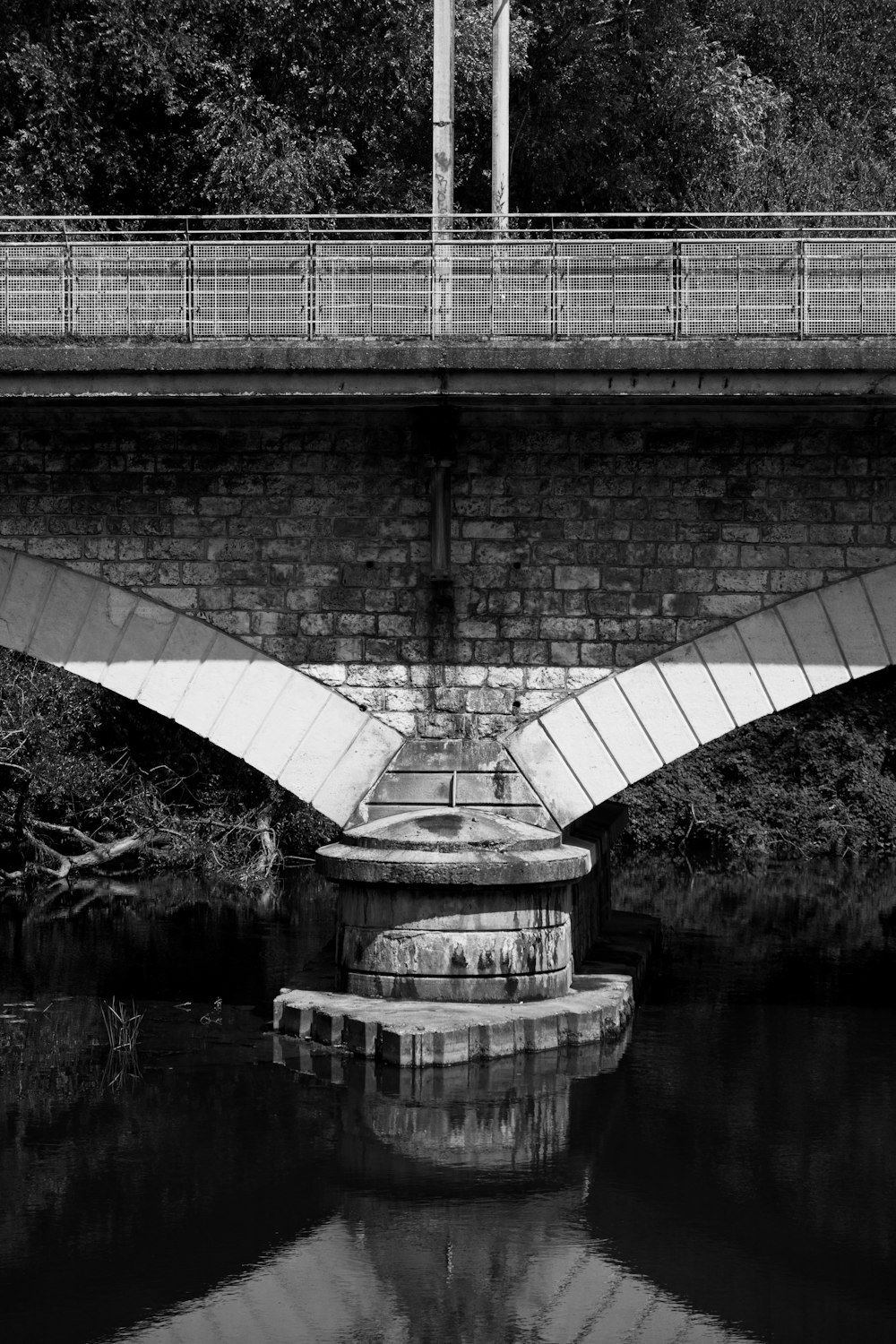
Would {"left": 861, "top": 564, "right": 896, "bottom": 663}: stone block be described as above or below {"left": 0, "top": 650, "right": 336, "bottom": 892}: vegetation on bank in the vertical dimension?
above

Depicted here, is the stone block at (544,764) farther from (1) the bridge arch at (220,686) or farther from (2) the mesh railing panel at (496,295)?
(2) the mesh railing panel at (496,295)

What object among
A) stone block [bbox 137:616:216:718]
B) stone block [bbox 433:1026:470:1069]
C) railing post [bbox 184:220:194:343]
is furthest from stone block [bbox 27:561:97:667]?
stone block [bbox 433:1026:470:1069]

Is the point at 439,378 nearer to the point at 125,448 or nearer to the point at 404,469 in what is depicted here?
the point at 404,469

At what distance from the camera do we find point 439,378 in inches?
420

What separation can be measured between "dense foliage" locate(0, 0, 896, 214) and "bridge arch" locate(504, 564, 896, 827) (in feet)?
30.6

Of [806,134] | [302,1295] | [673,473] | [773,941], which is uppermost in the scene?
[806,134]

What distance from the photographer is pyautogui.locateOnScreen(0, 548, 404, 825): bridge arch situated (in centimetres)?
1127

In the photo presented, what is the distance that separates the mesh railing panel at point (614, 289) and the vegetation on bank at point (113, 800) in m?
10.4

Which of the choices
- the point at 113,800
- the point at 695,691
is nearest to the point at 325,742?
the point at 695,691

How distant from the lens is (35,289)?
11086 mm

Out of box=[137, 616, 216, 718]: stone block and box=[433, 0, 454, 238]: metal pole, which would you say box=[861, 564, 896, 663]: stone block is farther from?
box=[137, 616, 216, 718]: stone block

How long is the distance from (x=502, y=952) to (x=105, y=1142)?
2.69 meters

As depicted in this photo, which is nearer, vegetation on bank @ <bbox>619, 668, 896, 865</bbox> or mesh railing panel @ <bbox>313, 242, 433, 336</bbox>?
mesh railing panel @ <bbox>313, 242, 433, 336</bbox>

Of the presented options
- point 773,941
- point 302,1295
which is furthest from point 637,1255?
point 773,941
